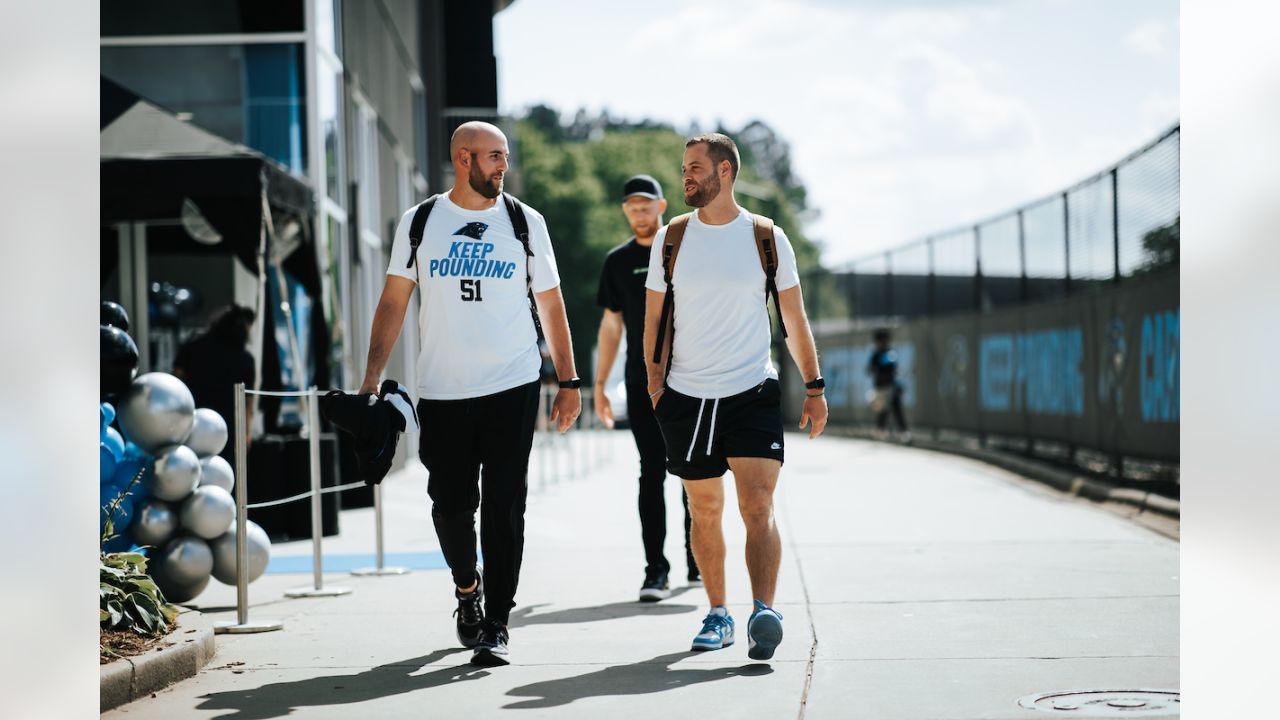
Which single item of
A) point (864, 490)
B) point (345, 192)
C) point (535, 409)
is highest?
point (345, 192)

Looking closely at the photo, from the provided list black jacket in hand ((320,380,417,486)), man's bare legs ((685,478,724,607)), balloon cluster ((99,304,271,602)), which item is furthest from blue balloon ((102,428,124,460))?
man's bare legs ((685,478,724,607))

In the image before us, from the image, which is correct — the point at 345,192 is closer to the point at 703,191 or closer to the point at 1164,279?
the point at 1164,279

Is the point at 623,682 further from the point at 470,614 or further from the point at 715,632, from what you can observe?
the point at 470,614

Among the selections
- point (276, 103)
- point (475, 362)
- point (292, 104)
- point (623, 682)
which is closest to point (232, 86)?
point (276, 103)

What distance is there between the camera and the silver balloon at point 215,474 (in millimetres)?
8016

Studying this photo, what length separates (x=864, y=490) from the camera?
15.2m

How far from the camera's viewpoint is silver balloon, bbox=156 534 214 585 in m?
7.48

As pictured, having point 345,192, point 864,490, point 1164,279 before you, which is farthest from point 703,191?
point 345,192

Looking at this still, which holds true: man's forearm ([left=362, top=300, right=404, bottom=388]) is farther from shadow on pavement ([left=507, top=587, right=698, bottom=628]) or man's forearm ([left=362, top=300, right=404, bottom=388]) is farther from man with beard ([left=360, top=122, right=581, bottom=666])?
shadow on pavement ([left=507, top=587, right=698, bottom=628])

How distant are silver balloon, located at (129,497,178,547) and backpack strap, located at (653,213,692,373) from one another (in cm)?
276

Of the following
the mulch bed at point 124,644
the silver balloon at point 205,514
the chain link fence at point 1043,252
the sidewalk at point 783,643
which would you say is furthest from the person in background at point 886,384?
the mulch bed at point 124,644

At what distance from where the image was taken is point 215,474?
8055mm

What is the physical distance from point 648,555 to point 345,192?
9.54m

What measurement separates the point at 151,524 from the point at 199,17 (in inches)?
310
